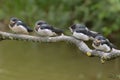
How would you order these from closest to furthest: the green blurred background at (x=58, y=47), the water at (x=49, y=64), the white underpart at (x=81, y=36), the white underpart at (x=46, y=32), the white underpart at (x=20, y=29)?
1. the white underpart at (x=81, y=36)
2. the white underpart at (x=46, y=32)
3. the white underpart at (x=20, y=29)
4. the water at (x=49, y=64)
5. the green blurred background at (x=58, y=47)

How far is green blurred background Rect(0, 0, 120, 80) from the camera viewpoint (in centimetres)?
875

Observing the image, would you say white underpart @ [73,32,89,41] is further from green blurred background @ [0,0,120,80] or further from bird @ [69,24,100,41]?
green blurred background @ [0,0,120,80]

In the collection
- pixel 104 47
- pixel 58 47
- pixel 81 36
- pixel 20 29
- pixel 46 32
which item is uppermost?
pixel 58 47

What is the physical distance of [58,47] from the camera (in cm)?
1038

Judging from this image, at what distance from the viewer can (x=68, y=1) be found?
11.1 metres

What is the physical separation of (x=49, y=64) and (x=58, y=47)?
120cm

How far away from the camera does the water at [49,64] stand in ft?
28.2

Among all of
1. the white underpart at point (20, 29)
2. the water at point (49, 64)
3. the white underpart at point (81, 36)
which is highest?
the water at point (49, 64)

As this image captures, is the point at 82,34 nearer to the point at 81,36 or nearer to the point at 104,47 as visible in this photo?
the point at 81,36

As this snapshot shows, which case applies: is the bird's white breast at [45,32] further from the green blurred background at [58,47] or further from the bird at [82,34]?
the green blurred background at [58,47]

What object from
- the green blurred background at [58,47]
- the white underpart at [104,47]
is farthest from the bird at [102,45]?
the green blurred background at [58,47]

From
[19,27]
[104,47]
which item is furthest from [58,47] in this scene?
[104,47]

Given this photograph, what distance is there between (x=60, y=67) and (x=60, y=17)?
2326 mm

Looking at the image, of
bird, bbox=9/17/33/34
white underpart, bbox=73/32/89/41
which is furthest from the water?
white underpart, bbox=73/32/89/41
